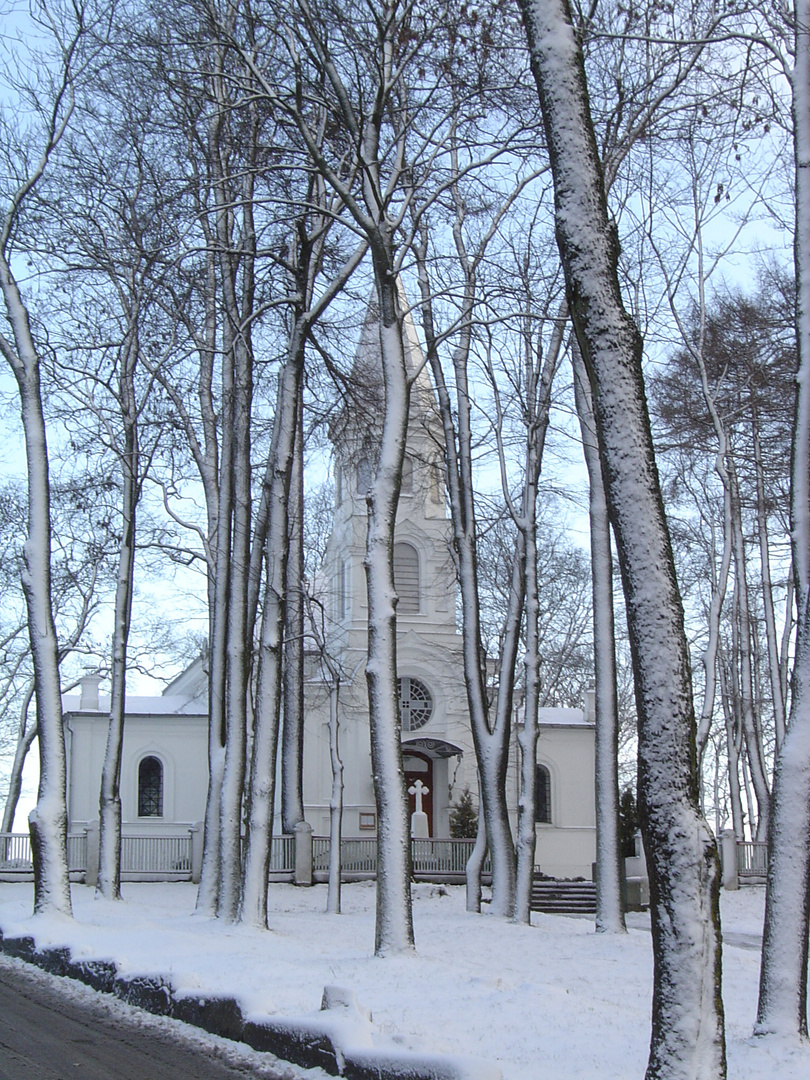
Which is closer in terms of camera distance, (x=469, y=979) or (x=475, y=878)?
(x=469, y=979)

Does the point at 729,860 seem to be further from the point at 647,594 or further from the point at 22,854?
the point at 647,594

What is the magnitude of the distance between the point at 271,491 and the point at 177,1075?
33.3 ft

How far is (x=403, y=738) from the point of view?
39125 mm

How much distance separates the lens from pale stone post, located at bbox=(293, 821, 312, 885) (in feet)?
95.5

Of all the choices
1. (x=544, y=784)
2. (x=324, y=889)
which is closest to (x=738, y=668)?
(x=544, y=784)

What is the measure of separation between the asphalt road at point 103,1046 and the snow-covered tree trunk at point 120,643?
11.4 meters

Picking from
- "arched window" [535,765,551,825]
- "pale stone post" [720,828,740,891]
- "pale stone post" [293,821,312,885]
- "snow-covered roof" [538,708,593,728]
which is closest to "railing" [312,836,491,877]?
"pale stone post" [293,821,312,885]

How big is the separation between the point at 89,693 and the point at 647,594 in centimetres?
3723

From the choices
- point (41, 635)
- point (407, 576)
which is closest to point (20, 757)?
point (407, 576)

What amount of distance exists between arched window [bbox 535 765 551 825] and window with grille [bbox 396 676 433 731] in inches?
183

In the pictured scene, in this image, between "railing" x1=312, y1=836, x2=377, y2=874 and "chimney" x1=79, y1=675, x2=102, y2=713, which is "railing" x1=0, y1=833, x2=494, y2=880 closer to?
"railing" x1=312, y1=836, x2=377, y2=874

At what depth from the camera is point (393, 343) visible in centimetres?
1282

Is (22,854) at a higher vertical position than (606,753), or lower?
lower

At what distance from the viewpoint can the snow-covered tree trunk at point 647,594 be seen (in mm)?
5805
